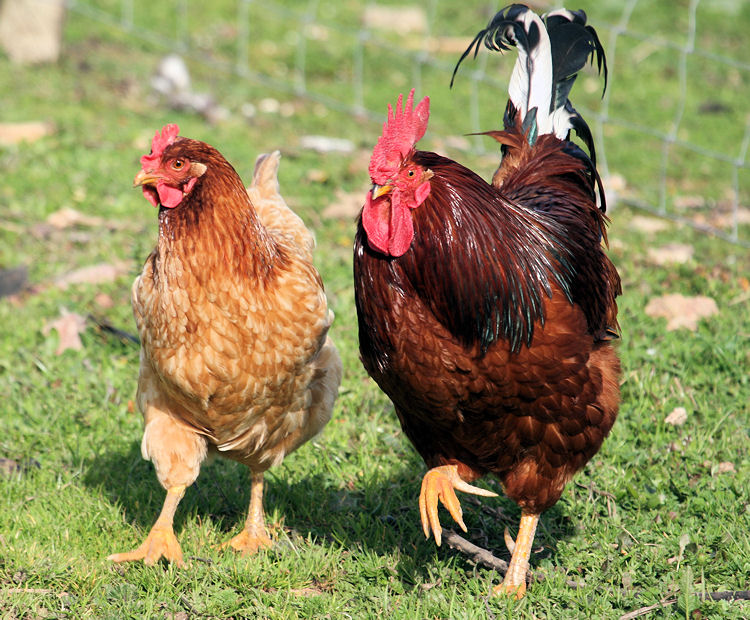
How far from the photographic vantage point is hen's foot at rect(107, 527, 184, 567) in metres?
3.62

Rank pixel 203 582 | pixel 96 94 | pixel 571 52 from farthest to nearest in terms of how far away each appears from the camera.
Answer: pixel 96 94
pixel 571 52
pixel 203 582

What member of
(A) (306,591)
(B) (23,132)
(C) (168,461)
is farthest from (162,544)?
(B) (23,132)

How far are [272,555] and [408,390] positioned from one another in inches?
47.0

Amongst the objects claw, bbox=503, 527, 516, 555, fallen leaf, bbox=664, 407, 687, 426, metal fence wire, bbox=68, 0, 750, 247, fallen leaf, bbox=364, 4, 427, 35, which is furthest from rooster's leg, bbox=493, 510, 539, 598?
fallen leaf, bbox=364, 4, 427, 35

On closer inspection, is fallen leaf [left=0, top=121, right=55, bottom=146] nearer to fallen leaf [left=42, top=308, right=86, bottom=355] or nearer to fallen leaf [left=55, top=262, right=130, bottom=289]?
fallen leaf [left=55, top=262, right=130, bottom=289]

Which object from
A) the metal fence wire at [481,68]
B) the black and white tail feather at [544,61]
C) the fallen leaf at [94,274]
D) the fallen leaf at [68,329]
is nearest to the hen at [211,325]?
the black and white tail feather at [544,61]

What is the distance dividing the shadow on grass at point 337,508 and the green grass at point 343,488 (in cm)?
1

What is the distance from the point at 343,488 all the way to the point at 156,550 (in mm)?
1086

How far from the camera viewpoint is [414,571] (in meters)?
3.79

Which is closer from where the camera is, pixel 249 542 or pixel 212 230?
pixel 212 230

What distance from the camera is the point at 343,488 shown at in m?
4.39

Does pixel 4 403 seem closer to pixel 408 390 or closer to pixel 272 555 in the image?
pixel 272 555

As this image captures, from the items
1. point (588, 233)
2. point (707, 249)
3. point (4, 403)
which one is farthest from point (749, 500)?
point (4, 403)

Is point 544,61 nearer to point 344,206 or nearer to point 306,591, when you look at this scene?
point 306,591
